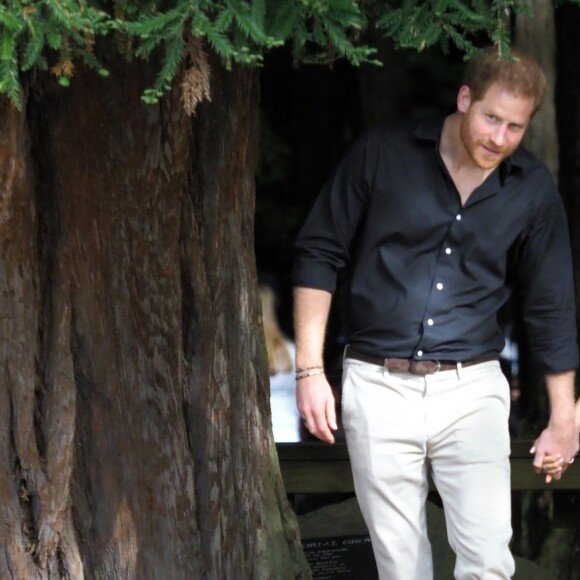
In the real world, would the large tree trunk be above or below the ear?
below

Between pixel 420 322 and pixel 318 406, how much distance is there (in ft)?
1.30

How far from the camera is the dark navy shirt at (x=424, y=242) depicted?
391 centimetres

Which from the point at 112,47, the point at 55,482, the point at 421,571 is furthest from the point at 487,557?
the point at 112,47

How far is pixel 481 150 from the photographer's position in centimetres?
378

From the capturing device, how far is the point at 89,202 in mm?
3748

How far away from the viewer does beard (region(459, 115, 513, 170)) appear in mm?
3760

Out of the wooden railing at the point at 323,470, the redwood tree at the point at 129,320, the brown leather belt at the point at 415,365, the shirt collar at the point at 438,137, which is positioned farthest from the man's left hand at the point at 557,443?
the wooden railing at the point at 323,470

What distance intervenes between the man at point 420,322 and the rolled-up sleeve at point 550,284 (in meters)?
0.01

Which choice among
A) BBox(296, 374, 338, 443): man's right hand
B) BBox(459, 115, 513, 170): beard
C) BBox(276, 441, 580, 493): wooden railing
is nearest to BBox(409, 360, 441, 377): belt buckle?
BBox(296, 374, 338, 443): man's right hand

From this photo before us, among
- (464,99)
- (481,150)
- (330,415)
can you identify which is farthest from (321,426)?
(464,99)

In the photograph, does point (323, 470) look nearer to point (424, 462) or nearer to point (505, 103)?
point (424, 462)

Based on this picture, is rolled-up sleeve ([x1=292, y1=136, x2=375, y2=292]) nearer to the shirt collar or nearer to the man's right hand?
the shirt collar

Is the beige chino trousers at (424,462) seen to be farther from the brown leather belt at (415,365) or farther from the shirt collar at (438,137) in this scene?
the shirt collar at (438,137)

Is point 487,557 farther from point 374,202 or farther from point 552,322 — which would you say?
point 374,202
